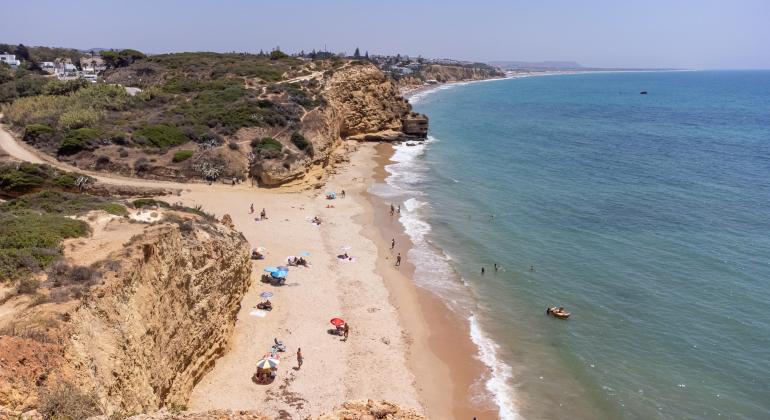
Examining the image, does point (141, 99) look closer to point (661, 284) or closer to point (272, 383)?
point (272, 383)

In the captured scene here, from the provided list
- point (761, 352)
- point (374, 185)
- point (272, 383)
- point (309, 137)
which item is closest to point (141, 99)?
point (309, 137)

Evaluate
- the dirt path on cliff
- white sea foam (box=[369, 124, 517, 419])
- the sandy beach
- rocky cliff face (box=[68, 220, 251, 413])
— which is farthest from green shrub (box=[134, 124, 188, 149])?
rocky cliff face (box=[68, 220, 251, 413])

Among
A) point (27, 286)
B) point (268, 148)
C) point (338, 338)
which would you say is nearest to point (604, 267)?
point (338, 338)

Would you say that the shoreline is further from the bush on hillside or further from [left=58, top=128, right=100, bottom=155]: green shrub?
[left=58, top=128, right=100, bottom=155]: green shrub

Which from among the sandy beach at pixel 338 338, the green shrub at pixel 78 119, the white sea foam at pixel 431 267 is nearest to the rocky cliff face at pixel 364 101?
the white sea foam at pixel 431 267

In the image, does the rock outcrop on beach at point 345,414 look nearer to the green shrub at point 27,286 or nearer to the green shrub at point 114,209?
the green shrub at point 27,286
